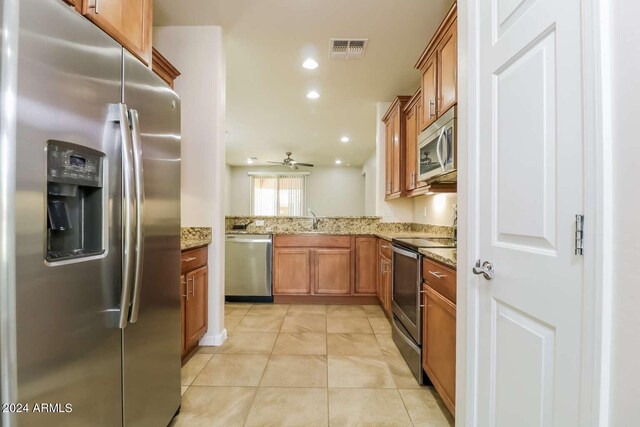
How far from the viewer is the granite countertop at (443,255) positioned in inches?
58.4

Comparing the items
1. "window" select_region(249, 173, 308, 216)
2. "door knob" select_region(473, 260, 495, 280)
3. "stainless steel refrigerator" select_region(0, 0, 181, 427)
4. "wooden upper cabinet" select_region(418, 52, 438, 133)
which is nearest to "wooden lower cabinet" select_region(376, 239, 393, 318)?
"wooden upper cabinet" select_region(418, 52, 438, 133)

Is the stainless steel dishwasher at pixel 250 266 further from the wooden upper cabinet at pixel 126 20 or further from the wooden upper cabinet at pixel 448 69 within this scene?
the wooden upper cabinet at pixel 448 69

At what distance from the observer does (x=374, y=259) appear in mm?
3771

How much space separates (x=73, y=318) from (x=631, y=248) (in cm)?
144

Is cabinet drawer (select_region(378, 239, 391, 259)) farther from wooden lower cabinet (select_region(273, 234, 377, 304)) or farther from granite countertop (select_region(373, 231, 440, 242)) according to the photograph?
wooden lower cabinet (select_region(273, 234, 377, 304))

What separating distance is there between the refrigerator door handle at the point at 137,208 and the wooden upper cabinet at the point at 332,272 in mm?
2743

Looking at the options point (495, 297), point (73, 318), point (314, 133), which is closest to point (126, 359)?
point (73, 318)

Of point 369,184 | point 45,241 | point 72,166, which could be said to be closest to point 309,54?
point 72,166

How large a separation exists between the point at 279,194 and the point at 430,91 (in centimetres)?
678

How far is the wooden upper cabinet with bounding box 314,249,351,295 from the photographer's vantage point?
3.76 metres

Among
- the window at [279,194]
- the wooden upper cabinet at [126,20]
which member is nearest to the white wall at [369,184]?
the window at [279,194]

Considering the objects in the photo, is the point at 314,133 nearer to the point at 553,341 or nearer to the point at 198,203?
the point at 198,203

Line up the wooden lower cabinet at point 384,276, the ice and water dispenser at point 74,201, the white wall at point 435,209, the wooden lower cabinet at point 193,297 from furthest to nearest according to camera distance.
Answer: the wooden lower cabinet at point 384,276
the white wall at point 435,209
the wooden lower cabinet at point 193,297
the ice and water dispenser at point 74,201

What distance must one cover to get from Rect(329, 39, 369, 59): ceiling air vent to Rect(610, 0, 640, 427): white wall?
2247 mm
